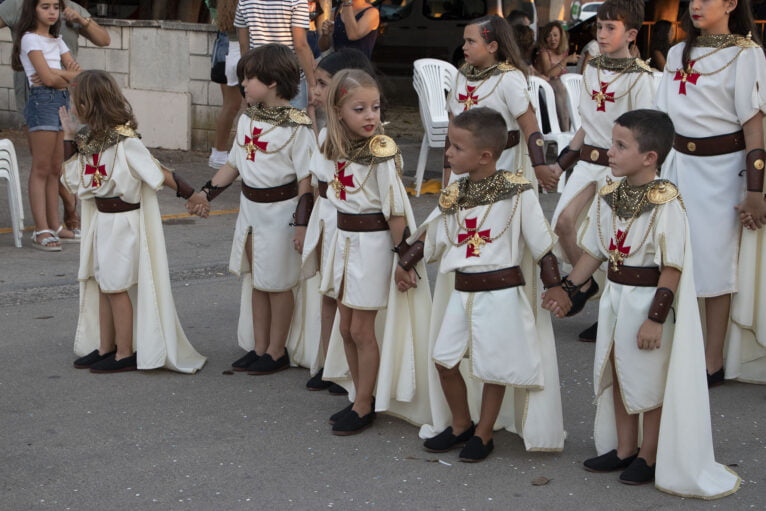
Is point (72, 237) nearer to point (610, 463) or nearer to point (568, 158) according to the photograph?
point (568, 158)

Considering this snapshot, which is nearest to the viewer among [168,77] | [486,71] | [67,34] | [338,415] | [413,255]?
[413,255]

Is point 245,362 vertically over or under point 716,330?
under

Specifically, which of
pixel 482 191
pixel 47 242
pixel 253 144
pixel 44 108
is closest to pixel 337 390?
pixel 253 144

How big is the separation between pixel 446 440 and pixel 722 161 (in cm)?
207

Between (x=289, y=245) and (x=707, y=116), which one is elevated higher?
(x=707, y=116)

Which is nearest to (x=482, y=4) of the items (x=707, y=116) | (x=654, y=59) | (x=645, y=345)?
(x=654, y=59)

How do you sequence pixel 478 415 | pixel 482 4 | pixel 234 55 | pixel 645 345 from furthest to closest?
1. pixel 482 4
2. pixel 234 55
3. pixel 478 415
4. pixel 645 345

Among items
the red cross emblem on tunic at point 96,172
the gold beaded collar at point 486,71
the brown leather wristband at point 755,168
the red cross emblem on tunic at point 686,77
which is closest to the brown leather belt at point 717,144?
the brown leather wristband at point 755,168

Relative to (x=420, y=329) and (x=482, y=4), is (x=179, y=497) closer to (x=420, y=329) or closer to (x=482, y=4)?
(x=420, y=329)

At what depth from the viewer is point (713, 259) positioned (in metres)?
5.86

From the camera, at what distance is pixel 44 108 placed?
336 inches

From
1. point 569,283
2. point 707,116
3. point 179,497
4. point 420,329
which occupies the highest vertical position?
point 707,116

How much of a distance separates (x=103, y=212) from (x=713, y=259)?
10.3 ft

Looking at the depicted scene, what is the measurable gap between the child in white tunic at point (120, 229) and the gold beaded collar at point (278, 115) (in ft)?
1.81
